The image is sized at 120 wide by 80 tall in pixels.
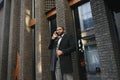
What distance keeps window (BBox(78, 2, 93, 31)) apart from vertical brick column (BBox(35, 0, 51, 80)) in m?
1.95

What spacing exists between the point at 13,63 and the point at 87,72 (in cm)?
538

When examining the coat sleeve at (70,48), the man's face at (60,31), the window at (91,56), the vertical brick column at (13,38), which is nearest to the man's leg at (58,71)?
the coat sleeve at (70,48)

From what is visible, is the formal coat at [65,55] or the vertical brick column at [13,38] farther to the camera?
the vertical brick column at [13,38]

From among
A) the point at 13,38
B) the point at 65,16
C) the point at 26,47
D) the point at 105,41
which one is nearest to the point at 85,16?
the point at 65,16

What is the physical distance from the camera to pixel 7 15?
1135 cm

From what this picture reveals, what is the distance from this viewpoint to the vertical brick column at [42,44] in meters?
7.12

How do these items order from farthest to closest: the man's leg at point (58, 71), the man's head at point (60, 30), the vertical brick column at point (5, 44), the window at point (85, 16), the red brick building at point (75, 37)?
the vertical brick column at point (5, 44) → the window at point (85, 16) → the red brick building at point (75, 37) → the man's head at point (60, 30) → the man's leg at point (58, 71)

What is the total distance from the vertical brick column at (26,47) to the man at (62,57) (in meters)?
4.15

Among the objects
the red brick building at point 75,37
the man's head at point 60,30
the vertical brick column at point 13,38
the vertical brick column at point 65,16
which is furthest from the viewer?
the vertical brick column at point 13,38

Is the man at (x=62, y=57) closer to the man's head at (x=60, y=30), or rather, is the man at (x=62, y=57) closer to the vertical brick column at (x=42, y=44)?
the man's head at (x=60, y=30)

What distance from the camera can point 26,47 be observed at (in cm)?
855

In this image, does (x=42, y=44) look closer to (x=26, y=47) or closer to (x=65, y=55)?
(x=26, y=47)

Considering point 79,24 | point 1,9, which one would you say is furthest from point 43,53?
point 1,9

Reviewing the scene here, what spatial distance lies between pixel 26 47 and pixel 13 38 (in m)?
1.79
